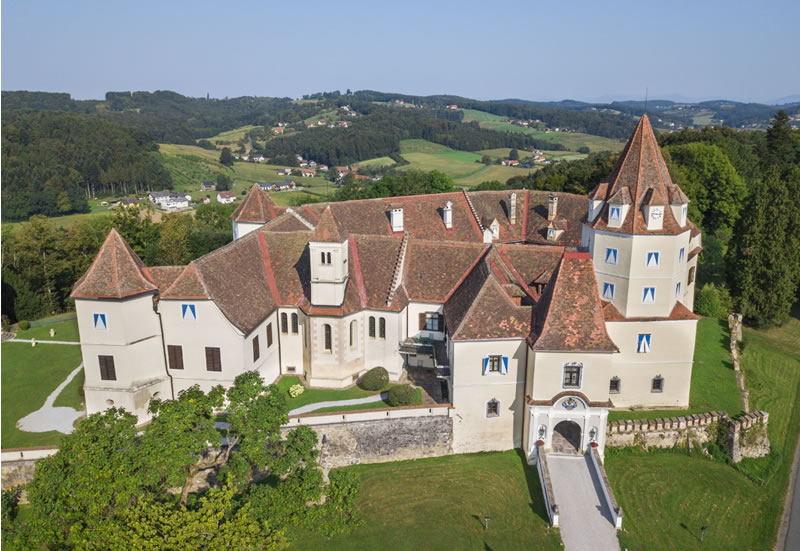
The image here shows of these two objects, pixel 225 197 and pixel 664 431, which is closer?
pixel 664 431

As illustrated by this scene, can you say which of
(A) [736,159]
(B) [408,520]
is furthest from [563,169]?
(B) [408,520]

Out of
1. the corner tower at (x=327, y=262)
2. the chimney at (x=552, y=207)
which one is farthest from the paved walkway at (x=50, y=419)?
the chimney at (x=552, y=207)

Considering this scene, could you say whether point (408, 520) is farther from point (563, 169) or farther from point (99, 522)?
point (563, 169)

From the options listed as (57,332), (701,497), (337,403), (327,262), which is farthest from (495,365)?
(57,332)

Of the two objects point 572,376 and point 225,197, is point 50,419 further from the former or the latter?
point 225,197

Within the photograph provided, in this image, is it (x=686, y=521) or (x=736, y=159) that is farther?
(x=736, y=159)
